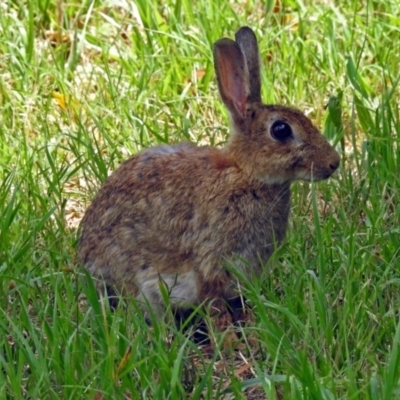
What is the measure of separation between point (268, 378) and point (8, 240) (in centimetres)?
156

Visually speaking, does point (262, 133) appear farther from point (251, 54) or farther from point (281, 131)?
point (251, 54)

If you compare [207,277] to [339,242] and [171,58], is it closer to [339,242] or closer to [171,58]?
[339,242]

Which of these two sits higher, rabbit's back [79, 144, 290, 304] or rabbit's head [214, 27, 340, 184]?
rabbit's head [214, 27, 340, 184]

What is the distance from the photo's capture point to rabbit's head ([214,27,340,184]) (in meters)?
4.95

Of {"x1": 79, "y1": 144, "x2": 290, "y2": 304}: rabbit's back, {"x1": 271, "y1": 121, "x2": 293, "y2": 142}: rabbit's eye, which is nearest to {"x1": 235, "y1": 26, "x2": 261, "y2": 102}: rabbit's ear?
{"x1": 271, "y1": 121, "x2": 293, "y2": 142}: rabbit's eye

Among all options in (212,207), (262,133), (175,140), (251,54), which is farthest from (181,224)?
(175,140)

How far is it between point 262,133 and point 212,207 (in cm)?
37

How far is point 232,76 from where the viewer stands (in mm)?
5145

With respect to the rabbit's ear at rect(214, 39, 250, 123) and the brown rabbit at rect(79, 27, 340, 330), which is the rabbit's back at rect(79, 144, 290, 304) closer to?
the brown rabbit at rect(79, 27, 340, 330)

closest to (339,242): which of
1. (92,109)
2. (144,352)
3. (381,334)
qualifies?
(381,334)

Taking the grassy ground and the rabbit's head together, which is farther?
the rabbit's head

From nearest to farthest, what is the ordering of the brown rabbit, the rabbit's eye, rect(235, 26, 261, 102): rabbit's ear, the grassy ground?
the grassy ground
the brown rabbit
the rabbit's eye
rect(235, 26, 261, 102): rabbit's ear

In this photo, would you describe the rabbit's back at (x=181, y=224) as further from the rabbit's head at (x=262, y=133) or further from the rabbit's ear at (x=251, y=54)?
the rabbit's ear at (x=251, y=54)

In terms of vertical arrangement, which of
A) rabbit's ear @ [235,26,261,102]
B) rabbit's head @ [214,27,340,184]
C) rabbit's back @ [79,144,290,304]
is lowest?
rabbit's back @ [79,144,290,304]
